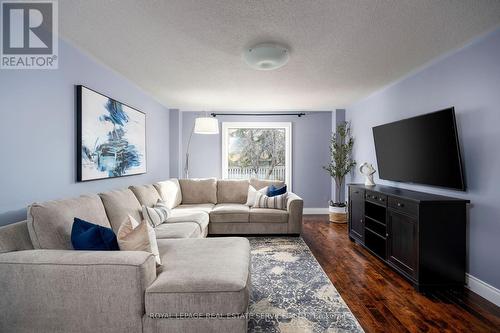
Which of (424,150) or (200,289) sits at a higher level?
(424,150)

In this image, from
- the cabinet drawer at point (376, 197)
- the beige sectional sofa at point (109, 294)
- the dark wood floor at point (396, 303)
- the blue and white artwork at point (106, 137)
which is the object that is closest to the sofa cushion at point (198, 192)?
the blue and white artwork at point (106, 137)

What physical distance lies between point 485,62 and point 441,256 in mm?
1817

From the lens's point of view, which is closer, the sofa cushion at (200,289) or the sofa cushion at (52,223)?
the sofa cushion at (200,289)

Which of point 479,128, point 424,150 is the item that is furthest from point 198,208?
point 479,128

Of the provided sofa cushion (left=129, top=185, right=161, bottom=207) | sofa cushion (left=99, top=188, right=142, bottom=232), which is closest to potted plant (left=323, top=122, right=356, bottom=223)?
sofa cushion (left=129, top=185, right=161, bottom=207)

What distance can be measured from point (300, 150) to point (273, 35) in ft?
11.9

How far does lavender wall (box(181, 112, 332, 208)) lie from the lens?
18.7 ft

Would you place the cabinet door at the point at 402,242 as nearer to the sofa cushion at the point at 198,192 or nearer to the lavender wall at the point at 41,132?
the sofa cushion at the point at 198,192

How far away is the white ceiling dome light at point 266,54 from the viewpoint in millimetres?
2461

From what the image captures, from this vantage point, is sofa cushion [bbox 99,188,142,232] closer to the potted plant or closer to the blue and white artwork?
the blue and white artwork

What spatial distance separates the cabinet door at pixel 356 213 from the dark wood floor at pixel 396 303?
18.4 inches

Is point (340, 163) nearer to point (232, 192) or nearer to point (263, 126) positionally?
point (263, 126)

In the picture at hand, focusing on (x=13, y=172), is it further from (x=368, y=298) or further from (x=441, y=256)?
(x=441, y=256)

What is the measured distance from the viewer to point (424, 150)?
2.81m
